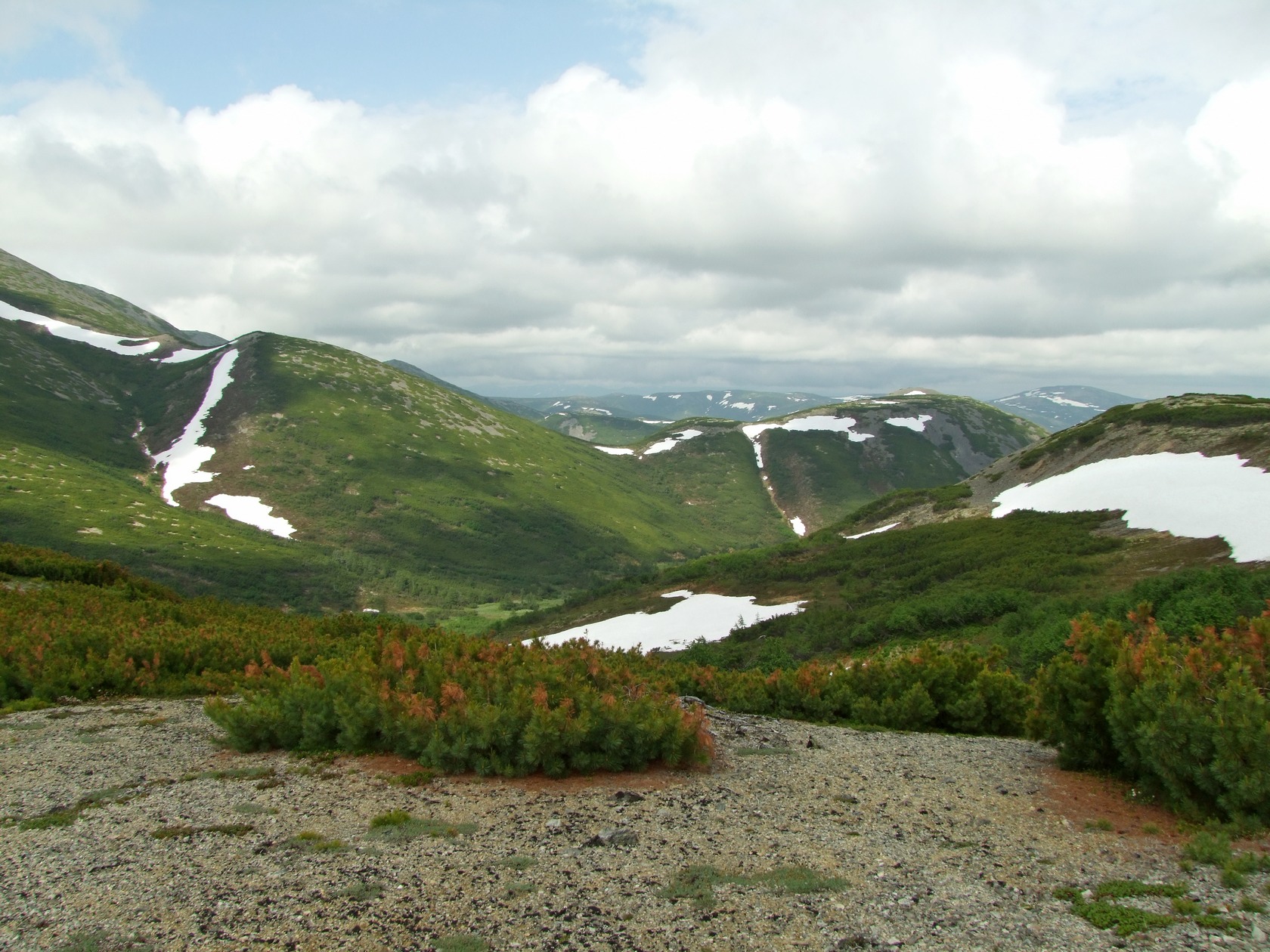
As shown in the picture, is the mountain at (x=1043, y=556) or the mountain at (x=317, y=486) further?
the mountain at (x=317, y=486)

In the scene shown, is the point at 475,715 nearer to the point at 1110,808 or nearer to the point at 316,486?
the point at 1110,808

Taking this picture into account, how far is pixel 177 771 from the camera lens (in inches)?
472

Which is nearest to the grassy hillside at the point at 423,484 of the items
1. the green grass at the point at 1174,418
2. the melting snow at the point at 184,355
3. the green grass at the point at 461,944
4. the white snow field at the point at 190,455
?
the white snow field at the point at 190,455

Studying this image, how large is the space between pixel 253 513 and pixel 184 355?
311 feet

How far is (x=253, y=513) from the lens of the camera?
124938mm

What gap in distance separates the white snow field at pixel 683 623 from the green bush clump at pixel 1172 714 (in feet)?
113

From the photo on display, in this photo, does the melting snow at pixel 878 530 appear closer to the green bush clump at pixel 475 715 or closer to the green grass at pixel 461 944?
the green bush clump at pixel 475 715

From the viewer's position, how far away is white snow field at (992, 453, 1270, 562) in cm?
3469

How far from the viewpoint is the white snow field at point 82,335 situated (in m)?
178

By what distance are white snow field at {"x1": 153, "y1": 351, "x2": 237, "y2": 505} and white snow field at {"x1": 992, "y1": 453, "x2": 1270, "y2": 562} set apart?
126 meters

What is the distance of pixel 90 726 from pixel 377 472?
136m

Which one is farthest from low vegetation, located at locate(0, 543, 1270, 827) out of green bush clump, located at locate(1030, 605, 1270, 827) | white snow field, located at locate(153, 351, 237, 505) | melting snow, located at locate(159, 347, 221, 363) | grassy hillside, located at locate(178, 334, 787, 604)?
melting snow, located at locate(159, 347, 221, 363)

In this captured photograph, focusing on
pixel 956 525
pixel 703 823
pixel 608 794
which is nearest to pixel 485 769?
pixel 608 794

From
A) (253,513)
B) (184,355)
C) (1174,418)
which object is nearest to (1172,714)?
(1174,418)
